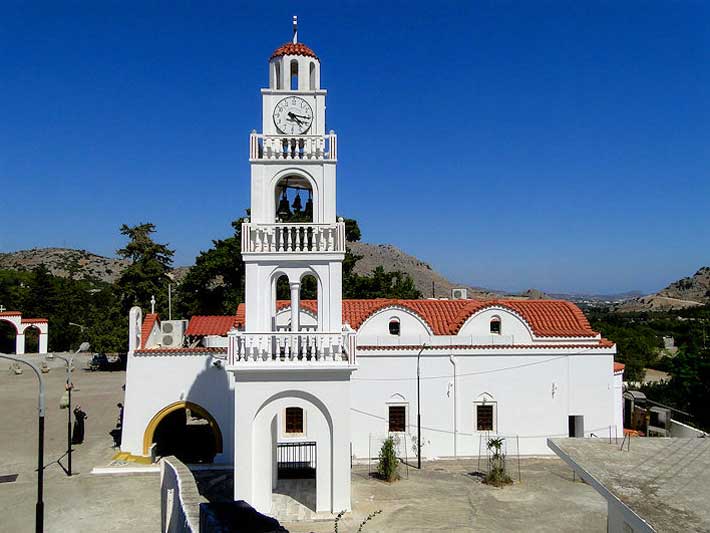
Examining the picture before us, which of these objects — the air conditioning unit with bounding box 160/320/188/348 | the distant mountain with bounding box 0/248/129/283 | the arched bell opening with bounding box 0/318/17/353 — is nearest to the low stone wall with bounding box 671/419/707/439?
the air conditioning unit with bounding box 160/320/188/348

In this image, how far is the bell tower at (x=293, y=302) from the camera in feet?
40.8

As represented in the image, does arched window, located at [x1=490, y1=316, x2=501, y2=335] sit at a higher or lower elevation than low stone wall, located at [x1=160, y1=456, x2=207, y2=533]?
higher

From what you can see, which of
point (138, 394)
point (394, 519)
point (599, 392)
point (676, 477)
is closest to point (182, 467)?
point (394, 519)

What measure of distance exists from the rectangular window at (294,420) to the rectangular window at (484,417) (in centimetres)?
603

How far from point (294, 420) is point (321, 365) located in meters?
6.51

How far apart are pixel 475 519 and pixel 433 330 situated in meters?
7.57

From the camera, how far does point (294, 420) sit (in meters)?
18.1

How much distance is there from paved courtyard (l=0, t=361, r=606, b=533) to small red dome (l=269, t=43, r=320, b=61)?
10970mm

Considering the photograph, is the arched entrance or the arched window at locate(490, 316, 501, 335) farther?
the arched window at locate(490, 316, 501, 335)

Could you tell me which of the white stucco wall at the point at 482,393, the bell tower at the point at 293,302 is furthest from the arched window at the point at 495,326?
the bell tower at the point at 293,302

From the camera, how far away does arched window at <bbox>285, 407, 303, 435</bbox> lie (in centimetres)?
1808

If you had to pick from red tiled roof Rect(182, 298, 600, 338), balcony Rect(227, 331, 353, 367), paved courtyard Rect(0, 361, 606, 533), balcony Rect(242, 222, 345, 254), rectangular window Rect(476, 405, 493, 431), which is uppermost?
balcony Rect(242, 222, 345, 254)

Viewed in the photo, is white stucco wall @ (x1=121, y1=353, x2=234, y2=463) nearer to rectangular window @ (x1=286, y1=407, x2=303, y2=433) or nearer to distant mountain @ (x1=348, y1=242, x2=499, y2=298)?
rectangular window @ (x1=286, y1=407, x2=303, y2=433)

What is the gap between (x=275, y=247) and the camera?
524 inches
